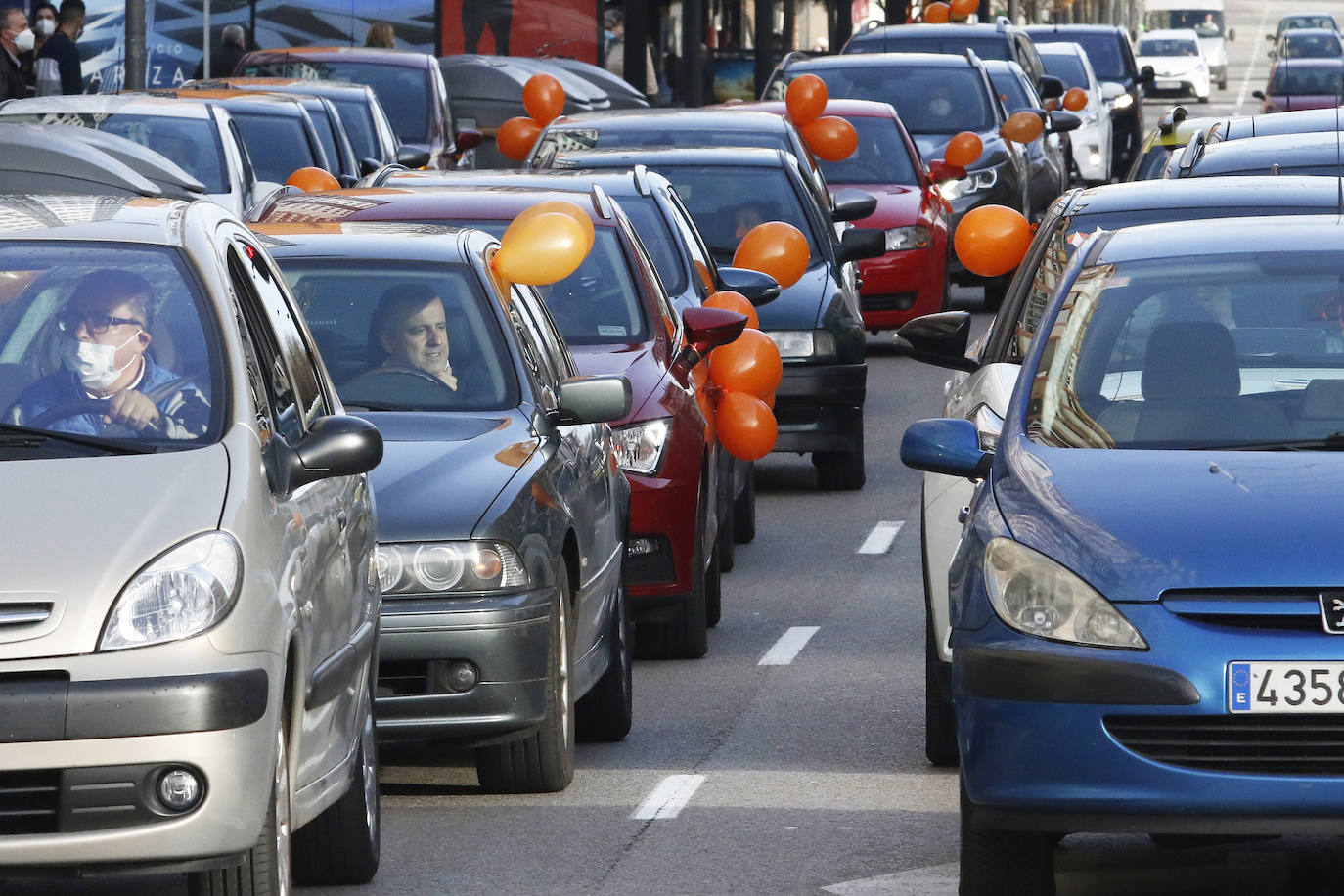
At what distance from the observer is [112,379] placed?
595cm

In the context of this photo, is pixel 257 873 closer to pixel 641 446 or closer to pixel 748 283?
pixel 641 446

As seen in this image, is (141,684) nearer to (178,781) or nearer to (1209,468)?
(178,781)

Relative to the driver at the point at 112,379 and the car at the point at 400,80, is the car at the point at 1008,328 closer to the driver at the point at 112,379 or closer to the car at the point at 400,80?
the driver at the point at 112,379

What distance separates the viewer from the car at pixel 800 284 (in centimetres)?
1491

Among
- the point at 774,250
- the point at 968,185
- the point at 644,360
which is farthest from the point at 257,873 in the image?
the point at 968,185

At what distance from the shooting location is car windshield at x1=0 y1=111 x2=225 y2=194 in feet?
55.3

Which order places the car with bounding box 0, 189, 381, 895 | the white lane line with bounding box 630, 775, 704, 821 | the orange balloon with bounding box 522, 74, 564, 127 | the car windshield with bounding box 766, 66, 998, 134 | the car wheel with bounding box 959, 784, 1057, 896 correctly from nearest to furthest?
the car with bounding box 0, 189, 381, 895 < the car wheel with bounding box 959, 784, 1057, 896 < the white lane line with bounding box 630, 775, 704, 821 < the orange balloon with bounding box 522, 74, 564, 127 < the car windshield with bounding box 766, 66, 998, 134

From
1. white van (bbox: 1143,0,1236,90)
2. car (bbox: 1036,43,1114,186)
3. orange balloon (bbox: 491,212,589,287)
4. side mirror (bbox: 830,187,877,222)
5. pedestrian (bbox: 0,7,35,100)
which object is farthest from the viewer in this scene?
white van (bbox: 1143,0,1236,90)

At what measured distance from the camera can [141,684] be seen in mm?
5207

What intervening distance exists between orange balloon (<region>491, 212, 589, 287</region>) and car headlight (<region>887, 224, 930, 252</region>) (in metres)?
10.6

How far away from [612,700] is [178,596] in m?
3.69

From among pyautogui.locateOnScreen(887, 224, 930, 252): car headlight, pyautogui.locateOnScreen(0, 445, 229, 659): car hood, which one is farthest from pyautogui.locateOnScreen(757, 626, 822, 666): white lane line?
pyautogui.locateOnScreen(887, 224, 930, 252): car headlight

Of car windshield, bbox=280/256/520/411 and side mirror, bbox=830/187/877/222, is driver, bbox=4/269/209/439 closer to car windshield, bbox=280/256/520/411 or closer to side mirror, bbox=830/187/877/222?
car windshield, bbox=280/256/520/411

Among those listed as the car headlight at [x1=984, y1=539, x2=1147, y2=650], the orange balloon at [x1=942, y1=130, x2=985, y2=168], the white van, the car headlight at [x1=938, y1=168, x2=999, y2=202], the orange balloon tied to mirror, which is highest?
the car headlight at [x1=984, y1=539, x2=1147, y2=650]
